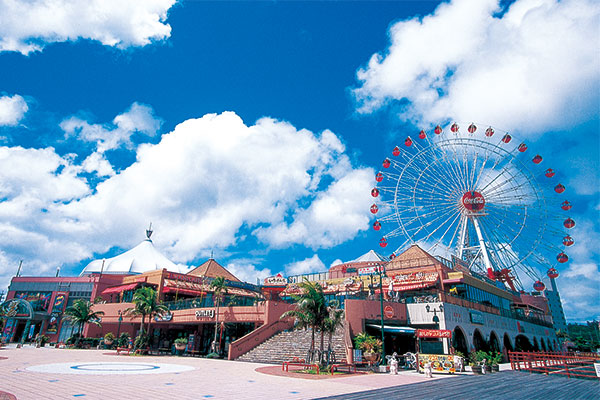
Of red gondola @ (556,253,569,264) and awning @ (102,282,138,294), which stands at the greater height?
red gondola @ (556,253,569,264)

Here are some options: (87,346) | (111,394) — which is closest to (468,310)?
(111,394)

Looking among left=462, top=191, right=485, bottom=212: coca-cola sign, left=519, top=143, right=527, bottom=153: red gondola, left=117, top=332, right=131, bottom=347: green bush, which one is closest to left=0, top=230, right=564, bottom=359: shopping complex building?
left=117, top=332, right=131, bottom=347: green bush

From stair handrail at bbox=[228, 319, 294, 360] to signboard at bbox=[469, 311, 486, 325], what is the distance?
1915 cm

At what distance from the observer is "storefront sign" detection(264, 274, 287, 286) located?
57.8 meters

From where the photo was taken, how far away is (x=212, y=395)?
13109mm

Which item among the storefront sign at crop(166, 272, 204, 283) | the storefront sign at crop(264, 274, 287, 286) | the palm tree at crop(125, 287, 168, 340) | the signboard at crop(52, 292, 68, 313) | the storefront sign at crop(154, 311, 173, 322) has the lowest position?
the storefront sign at crop(154, 311, 173, 322)

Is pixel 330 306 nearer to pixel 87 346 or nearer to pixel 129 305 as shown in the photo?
pixel 129 305

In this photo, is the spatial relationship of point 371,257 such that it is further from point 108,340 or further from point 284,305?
point 108,340

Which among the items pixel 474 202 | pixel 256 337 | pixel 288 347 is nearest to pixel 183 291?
pixel 256 337

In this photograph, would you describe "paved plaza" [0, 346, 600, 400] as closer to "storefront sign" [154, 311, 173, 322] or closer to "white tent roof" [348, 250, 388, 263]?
"storefront sign" [154, 311, 173, 322]

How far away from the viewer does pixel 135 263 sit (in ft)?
234

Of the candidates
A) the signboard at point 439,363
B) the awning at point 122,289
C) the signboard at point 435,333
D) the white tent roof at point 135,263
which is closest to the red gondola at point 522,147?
the signboard at point 435,333

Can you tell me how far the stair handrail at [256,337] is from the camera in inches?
1243

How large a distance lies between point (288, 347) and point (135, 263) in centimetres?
5133
